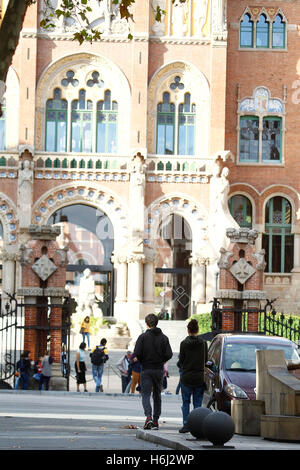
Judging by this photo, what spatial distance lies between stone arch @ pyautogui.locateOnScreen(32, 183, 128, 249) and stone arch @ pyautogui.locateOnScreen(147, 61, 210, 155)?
9.37 feet

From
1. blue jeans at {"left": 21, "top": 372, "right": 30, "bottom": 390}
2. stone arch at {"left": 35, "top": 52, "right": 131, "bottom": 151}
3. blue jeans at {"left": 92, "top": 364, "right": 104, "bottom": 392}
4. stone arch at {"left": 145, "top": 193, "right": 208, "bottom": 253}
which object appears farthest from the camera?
stone arch at {"left": 35, "top": 52, "right": 131, "bottom": 151}

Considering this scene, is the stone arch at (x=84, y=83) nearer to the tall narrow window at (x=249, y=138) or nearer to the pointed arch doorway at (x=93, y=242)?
the pointed arch doorway at (x=93, y=242)

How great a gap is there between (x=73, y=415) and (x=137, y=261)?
2911cm

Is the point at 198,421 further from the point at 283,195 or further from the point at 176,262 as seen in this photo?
the point at 176,262

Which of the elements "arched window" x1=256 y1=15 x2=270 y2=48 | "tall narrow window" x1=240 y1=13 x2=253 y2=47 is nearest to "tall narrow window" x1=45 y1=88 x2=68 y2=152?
"tall narrow window" x1=240 y1=13 x2=253 y2=47

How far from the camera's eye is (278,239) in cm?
5022

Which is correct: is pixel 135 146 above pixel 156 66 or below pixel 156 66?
below

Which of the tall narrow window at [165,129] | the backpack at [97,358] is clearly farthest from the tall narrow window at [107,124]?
the backpack at [97,358]

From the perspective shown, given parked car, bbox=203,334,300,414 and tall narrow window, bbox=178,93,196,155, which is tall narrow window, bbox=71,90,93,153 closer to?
tall narrow window, bbox=178,93,196,155

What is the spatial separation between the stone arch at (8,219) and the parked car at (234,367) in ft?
96.5

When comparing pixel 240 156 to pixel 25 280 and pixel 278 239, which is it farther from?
pixel 25 280

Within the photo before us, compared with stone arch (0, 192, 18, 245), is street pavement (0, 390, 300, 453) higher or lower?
lower

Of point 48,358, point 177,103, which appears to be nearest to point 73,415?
point 48,358

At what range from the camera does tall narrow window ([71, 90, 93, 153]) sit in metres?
48.5
